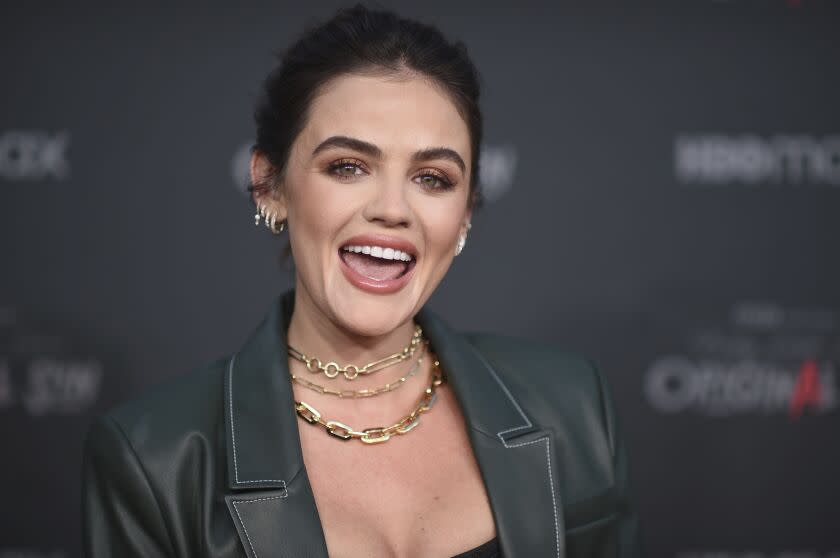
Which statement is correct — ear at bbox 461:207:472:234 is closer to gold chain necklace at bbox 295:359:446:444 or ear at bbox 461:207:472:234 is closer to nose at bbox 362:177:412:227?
nose at bbox 362:177:412:227

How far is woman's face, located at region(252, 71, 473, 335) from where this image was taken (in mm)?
1507

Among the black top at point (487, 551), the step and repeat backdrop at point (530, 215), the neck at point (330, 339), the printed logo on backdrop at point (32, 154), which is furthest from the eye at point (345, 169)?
the printed logo on backdrop at point (32, 154)

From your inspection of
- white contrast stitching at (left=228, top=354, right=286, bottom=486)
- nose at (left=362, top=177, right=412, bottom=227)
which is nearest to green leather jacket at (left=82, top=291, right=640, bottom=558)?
white contrast stitching at (left=228, top=354, right=286, bottom=486)

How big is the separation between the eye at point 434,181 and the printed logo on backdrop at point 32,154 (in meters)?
1.47

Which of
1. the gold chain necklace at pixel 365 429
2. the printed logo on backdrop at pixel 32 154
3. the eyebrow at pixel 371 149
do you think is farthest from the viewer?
the printed logo on backdrop at pixel 32 154

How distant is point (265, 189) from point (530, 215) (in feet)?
3.89

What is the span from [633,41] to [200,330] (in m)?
1.55

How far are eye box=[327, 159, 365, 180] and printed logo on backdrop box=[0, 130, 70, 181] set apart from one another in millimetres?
1391

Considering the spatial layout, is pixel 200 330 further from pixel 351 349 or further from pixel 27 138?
pixel 351 349

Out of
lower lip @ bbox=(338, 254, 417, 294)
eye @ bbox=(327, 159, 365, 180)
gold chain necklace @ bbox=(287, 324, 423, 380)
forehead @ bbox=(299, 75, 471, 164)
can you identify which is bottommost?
gold chain necklace @ bbox=(287, 324, 423, 380)

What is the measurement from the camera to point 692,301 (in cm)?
269

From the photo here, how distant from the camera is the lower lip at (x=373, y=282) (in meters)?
1.53

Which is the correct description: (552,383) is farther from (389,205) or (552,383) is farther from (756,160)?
(756,160)

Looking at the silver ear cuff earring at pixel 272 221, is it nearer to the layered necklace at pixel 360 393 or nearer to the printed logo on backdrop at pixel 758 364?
the layered necklace at pixel 360 393
